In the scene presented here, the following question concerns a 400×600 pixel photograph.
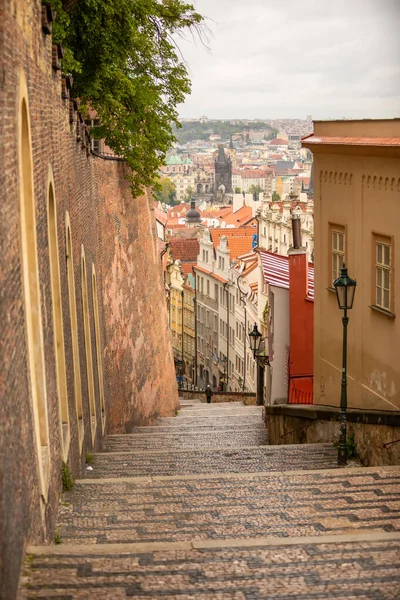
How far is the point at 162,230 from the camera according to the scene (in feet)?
229

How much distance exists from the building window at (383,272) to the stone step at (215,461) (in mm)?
2078

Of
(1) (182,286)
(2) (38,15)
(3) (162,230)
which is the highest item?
(2) (38,15)

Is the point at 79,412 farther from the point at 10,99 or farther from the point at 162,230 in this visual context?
the point at 162,230

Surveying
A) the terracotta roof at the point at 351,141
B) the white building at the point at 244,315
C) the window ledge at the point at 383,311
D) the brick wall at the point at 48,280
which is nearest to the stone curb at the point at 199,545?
the brick wall at the point at 48,280

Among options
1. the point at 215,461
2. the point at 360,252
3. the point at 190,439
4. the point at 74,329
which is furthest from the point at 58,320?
the point at 190,439

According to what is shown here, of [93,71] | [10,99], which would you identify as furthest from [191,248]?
[10,99]

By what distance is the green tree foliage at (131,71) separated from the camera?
19031 millimetres

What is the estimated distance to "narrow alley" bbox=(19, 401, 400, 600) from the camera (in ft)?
20.9

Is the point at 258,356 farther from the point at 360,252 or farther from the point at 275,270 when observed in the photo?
the point at 360,252

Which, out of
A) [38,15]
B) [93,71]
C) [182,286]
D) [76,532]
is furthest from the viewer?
[182,286]

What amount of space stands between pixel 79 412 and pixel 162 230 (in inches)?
2284

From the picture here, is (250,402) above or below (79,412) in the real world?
below

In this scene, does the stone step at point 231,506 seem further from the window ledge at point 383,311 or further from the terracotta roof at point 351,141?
the terracotta roof at point 351,141

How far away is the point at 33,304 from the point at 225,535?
2344mm
